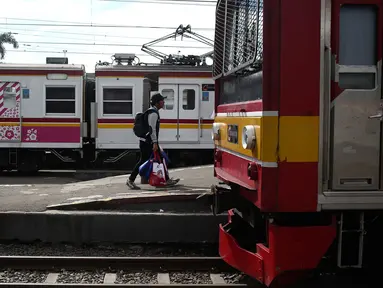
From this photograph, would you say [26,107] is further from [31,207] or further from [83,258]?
[83,258]

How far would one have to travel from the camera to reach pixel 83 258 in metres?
5.94

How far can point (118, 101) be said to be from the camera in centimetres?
1547

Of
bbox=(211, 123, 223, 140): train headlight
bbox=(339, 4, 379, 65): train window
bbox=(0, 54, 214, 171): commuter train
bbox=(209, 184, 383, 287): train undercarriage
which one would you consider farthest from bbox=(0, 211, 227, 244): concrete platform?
bbox=(0, 54, 214, 171): commuter train

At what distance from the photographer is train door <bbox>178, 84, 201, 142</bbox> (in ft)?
51.4

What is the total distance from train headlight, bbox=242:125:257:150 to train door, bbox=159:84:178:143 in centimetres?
1158

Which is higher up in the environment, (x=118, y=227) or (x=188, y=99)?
(x=188, y=99)

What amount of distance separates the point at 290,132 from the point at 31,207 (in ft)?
16.2

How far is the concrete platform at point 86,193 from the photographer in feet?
24.1

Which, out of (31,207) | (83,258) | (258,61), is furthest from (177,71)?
(258,61)

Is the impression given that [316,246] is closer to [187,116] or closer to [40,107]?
[187,116]

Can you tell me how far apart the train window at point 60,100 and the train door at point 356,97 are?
12.4 meters

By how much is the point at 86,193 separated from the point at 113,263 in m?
2.88

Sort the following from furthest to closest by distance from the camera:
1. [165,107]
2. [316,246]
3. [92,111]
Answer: [165,107] → [92,111] → [316,246]

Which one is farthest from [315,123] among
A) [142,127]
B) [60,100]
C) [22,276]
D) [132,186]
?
[60,100]
